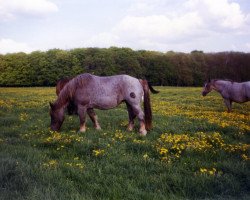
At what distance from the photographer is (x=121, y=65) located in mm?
67250

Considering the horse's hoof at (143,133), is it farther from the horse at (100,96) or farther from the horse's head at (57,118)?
the horse's head at (57,118)

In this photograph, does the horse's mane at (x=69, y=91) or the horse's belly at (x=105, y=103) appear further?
the horse's mane at (x=69, y=91)

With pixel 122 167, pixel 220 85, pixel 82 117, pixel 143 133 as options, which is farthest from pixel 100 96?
pixel 220 85

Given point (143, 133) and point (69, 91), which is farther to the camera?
point (69, 91)

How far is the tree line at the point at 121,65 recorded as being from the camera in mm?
65438

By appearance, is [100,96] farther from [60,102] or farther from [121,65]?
[121,65]

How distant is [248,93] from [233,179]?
13021 millimetres

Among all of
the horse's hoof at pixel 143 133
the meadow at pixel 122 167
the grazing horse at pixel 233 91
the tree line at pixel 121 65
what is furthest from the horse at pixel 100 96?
the tree line at pixel 121 65

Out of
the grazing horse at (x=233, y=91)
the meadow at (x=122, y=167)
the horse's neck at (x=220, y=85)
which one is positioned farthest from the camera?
the horse's neck at (x=220, y=85)

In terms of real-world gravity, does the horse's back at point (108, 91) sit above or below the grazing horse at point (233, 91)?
above

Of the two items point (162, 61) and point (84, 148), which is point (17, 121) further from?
→ point (162, 61)

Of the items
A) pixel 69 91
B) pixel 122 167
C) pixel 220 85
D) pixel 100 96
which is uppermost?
pixel 69 91

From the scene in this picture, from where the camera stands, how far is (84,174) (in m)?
6.67

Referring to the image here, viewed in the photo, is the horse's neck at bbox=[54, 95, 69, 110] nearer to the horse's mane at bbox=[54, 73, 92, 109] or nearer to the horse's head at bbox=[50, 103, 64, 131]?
the horse's mane at bbox=[54, 73, 92, 109]
